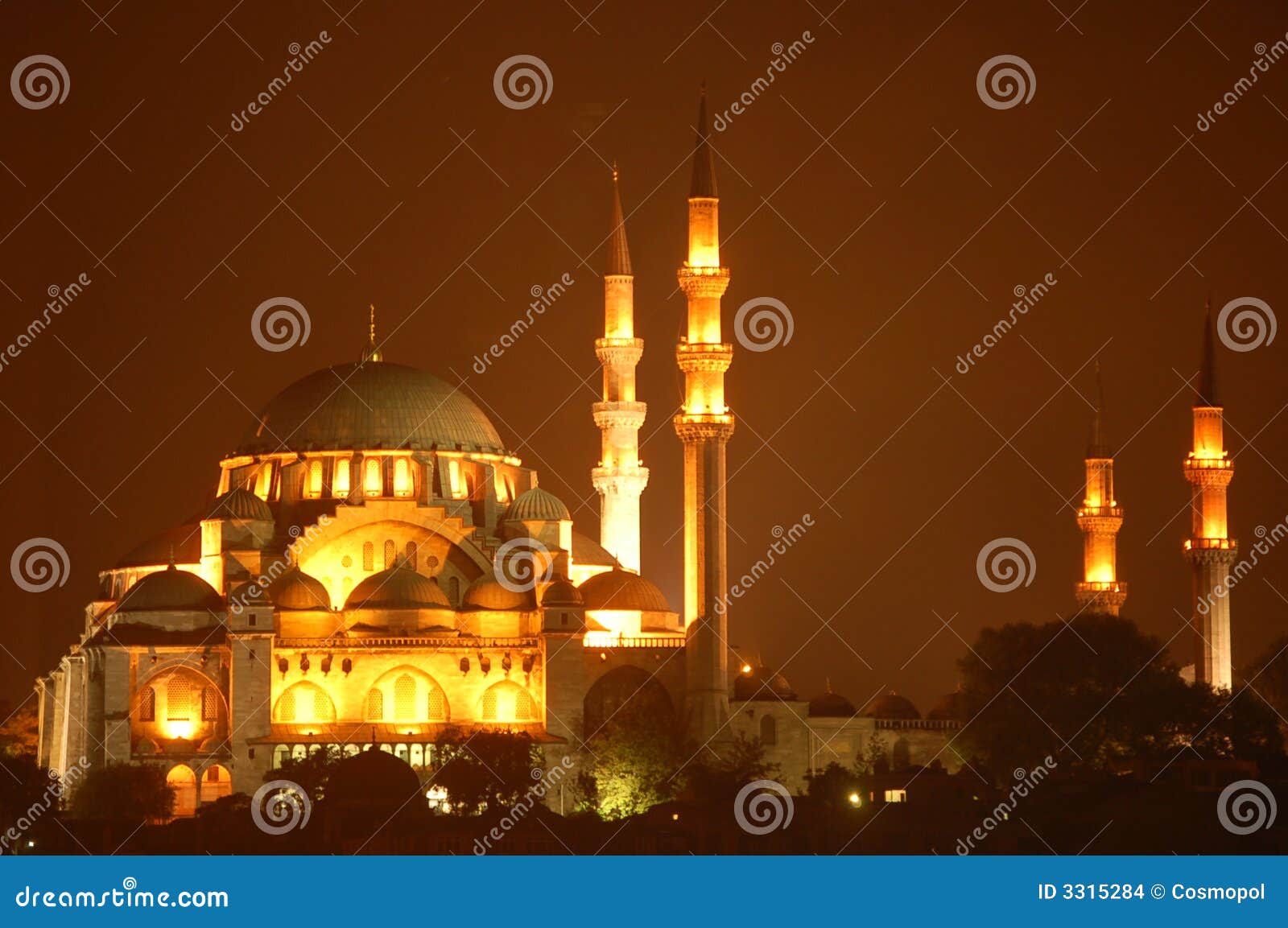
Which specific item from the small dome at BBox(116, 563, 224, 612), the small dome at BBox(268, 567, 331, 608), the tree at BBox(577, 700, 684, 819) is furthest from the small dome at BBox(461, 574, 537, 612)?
the small dome at BBox(116, 563, 224, 612)

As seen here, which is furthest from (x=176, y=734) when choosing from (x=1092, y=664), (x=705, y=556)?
(x=1092, y=664)

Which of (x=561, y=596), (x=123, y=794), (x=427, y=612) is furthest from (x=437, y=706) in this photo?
(x=123, y=794)

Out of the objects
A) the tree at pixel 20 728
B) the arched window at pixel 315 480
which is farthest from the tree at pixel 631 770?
the tree at pixel 20 728

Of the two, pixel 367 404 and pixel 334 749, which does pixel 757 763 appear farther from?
pixel 367 404

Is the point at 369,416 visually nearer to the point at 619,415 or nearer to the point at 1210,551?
the point at 619,415

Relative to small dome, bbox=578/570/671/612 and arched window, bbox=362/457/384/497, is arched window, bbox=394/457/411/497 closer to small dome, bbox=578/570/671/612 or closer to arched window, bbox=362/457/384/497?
arched window, bbox=362/457/384/497

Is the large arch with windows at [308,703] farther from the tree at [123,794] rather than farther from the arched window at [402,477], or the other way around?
the arched window at [402,477]
